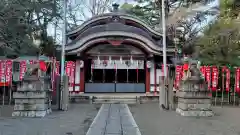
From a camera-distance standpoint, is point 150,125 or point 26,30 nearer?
point 150,125

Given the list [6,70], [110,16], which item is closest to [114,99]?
[110,16]

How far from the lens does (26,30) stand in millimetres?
17188

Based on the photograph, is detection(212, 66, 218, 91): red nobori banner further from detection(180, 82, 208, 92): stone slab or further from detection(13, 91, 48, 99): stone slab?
detection(13, 91, 48, 99): stone slab

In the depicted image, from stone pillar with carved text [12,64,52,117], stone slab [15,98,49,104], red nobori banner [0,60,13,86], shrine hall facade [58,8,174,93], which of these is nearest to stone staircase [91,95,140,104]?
shrine hall facade [58,8,174,93]

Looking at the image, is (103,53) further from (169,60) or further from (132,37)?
(169,60)

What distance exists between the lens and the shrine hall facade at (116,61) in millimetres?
20266

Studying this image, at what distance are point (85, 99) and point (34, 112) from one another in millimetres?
7120

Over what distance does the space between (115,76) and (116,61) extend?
113 cm

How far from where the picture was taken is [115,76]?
21328 millimetres

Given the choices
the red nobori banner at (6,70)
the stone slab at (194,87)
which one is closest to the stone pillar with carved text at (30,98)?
the red nobori banner at (6,70)

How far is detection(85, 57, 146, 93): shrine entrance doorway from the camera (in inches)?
832

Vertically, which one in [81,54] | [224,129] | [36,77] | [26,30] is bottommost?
[224,129]

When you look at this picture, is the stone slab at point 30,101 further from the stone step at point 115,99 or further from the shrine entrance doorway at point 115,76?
the shrine entrance doorway at point 115,76

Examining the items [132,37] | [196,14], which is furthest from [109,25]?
[196,14]
